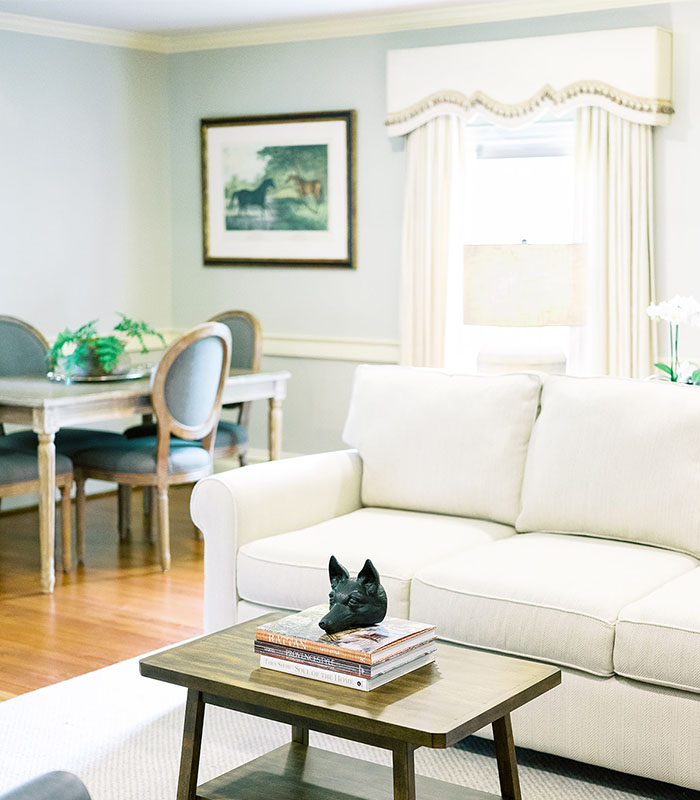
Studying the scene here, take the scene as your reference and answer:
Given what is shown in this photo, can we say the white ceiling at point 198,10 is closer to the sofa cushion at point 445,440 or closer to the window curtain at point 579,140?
the window curtain at point 579,140

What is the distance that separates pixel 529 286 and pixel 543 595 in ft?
5.86

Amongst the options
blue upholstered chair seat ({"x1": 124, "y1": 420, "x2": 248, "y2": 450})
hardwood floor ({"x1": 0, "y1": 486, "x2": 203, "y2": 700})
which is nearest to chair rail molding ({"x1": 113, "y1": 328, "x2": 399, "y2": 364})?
blue upholstered chair seat ({"x1": 124, "y1": 420, "x2": 248, "y2": 450})

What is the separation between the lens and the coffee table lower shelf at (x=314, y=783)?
238 centimetres

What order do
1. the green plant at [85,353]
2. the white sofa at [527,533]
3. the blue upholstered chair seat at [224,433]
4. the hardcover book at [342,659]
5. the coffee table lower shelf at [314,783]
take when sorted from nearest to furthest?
the hardcover book at [342,659] → the coffee table lower shelf at [314,783] → the white sofa at [527,533] → the green plant at [85,353] → the blue upholstered chair seat at [224,433]

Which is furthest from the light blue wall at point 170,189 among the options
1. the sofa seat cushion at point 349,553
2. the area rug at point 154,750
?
the area rug at point 154,750

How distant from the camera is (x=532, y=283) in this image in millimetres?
4379

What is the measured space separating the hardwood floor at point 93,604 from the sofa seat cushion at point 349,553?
0.74m

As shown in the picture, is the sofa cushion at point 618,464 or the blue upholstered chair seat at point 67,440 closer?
the sofa cushion at point 618,464

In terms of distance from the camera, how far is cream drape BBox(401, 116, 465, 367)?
5652 millimetres

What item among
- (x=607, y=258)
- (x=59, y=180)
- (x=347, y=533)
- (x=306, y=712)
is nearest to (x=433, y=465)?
(x=347, y=533)

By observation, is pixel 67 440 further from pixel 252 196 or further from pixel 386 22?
pixel 386 22

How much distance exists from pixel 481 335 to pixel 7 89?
262 cm

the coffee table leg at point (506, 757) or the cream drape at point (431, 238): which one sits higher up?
the cream drape at point (431, 238)

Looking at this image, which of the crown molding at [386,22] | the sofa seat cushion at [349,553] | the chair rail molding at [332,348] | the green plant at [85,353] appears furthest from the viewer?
the chair rail molding at [332,348]
